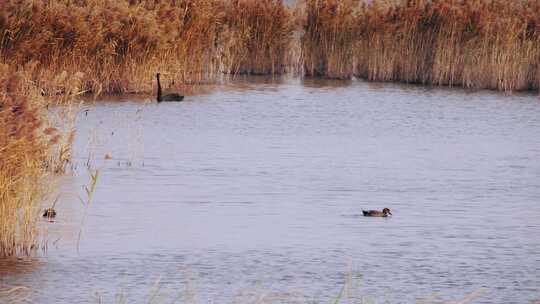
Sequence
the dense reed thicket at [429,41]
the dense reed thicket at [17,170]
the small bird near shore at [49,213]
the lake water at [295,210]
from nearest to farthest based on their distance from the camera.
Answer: the lake water at [295,210], the dense reed thicket at [17,170], the small bird near shore at [49,213], the dense reed thicket at [429,41]

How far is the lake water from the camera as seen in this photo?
9922 millimetres

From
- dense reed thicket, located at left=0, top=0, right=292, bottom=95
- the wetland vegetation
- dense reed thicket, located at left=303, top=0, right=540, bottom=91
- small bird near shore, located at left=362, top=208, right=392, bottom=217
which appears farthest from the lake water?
dense reed thicket, located at left=303, top=0, right=540, bottom=91

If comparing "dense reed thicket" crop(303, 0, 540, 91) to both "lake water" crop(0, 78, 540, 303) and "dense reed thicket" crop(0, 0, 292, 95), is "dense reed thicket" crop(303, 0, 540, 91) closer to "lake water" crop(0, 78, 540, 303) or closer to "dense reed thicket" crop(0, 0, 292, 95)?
"dense reed thicket" crop(0, 0, 292, 95)

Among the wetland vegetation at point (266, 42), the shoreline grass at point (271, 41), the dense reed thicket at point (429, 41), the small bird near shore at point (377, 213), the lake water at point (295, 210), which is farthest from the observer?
the dense reed thicket at point (429, 41)

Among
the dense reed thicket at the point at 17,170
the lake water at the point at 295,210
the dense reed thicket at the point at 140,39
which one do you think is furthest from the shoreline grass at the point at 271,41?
the dense reed thicket at the point at 17,170

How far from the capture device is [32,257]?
34.6 feet

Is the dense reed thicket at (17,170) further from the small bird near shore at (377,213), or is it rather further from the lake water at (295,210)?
the small bird near shore at (377,213)

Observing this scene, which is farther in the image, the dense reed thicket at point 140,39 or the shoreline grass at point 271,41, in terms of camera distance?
the shoreline grass at point 271,41

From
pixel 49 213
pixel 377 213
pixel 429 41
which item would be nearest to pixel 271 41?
pixel 429 41

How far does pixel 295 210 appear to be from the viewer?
13.2 m

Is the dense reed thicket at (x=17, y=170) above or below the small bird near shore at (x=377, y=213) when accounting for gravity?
above

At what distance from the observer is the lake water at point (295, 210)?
992 cm

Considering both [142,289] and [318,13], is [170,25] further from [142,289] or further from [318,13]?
[142,289]

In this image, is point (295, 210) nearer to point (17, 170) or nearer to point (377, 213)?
point (377, 213)
